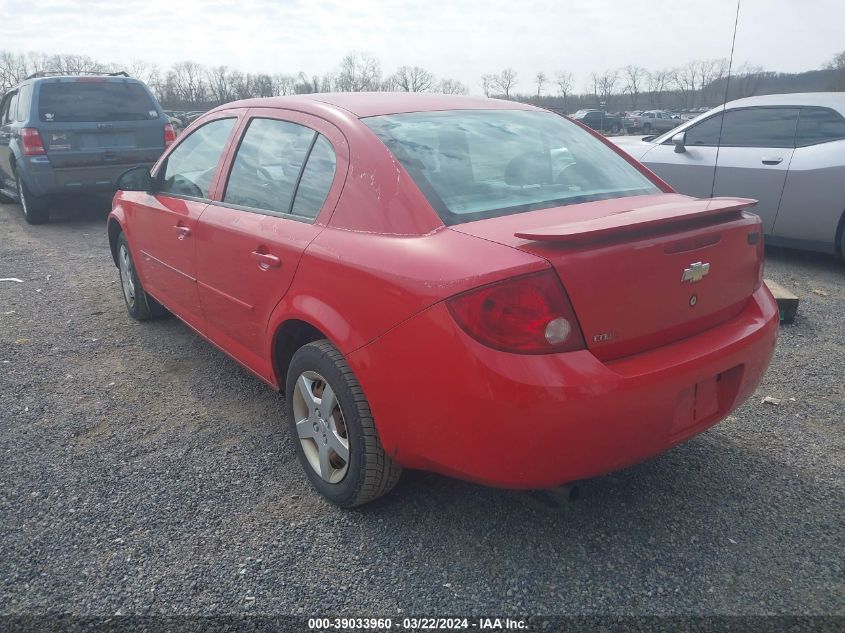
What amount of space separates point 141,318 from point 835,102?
6.11 m

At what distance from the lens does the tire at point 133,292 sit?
15.5 ft

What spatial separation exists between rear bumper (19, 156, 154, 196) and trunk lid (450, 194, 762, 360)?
752 centimetres

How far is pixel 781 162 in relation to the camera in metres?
5.89

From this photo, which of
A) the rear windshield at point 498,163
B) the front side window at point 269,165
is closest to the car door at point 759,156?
the rear windshield at point 498,163

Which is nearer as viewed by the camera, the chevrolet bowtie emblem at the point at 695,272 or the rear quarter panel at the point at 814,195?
the chevrolet bowtie emblem at the point at 695,272

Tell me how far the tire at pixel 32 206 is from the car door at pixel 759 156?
27.9 feet

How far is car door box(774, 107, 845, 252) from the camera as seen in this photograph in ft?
18.3

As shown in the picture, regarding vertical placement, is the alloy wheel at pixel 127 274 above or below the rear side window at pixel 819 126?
below

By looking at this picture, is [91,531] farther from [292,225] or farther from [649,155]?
[649,155]

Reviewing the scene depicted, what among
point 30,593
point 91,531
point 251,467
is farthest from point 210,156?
point 30,593

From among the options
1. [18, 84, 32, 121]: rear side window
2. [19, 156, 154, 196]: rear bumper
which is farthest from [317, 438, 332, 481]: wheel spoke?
[18, 84, 32, 121]: rear side window

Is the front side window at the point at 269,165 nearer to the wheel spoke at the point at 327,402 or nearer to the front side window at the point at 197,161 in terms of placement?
the front side window at the point at 197,161

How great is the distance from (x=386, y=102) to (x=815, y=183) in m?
4.45

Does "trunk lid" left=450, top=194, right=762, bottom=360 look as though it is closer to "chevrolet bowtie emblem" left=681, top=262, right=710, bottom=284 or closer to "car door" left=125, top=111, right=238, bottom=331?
"chevrolet bowtie emblem" left=681, top=262, right=710, bottom=284
